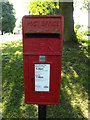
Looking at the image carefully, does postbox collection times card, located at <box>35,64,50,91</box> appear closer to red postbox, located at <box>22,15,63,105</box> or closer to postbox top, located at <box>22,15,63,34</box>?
red postbox, located at <box>22,15,63,105</box>

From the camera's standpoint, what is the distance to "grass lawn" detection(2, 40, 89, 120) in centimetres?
317

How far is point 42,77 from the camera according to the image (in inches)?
91.0

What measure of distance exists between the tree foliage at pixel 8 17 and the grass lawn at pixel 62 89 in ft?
62.3

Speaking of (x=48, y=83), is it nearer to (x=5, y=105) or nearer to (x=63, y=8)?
(x=5, y=105)

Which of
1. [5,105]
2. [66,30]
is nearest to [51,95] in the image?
[5,105]

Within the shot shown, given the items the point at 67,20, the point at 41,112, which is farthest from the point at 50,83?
the point at 67,20

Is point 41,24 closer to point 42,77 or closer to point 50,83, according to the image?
point 42,77

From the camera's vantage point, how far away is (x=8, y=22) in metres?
23.8

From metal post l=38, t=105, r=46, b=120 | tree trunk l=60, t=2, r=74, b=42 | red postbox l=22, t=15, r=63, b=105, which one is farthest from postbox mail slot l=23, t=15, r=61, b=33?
tree trunk l=60, t=2, r=74, b=42

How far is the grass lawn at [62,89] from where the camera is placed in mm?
3166

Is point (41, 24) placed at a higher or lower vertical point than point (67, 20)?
lower

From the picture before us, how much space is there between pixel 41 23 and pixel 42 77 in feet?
2.68

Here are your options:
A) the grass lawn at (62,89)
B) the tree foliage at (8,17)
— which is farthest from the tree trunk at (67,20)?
the tree foliage at (8,17)

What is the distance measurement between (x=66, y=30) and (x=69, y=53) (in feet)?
4.69
